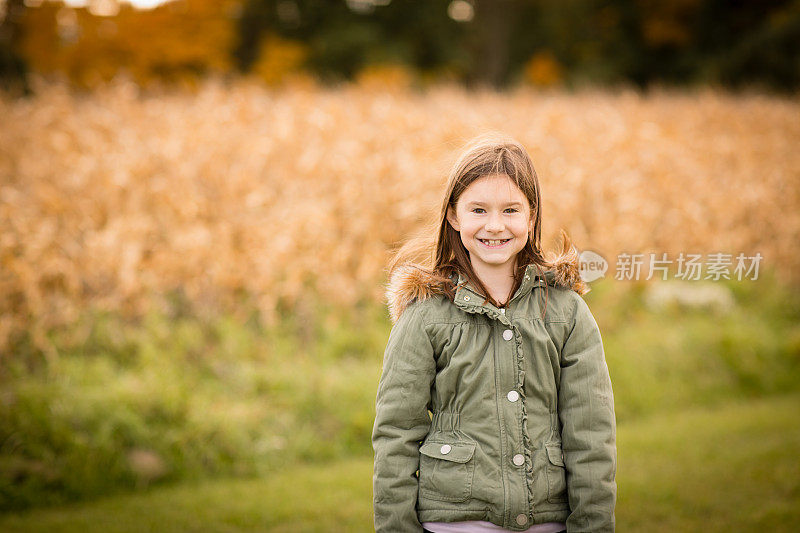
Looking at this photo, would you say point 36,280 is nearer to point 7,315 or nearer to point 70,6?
point 7,315

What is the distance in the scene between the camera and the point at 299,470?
4.69 metres

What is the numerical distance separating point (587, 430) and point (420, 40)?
79.3ft

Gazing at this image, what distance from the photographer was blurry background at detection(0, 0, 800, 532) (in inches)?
172

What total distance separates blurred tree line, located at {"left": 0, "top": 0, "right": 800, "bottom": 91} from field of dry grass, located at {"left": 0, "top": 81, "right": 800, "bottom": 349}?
26.2 ft

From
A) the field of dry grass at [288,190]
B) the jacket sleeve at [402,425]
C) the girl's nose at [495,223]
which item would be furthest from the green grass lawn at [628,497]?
the girl's nose at [495,223]

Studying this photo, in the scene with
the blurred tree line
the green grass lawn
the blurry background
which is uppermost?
the blurred tree line

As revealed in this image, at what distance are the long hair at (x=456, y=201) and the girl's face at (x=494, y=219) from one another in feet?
0.08

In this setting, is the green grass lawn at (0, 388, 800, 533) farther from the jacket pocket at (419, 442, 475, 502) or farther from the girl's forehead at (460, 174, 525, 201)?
the girl's forehead at (460, 174, 525, 201)

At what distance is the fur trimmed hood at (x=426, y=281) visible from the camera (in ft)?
7.35

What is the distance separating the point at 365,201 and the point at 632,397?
122 inches

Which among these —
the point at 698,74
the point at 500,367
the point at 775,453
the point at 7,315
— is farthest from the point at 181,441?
the point at 698,74

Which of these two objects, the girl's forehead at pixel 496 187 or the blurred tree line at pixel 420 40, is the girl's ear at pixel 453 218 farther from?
the blurred tree line at pixel 420 40

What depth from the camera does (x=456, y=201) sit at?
2.26 m

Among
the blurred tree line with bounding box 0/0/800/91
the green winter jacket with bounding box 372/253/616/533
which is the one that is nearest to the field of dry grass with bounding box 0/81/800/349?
the green winter jacket with bounding box 372/253/616/533
